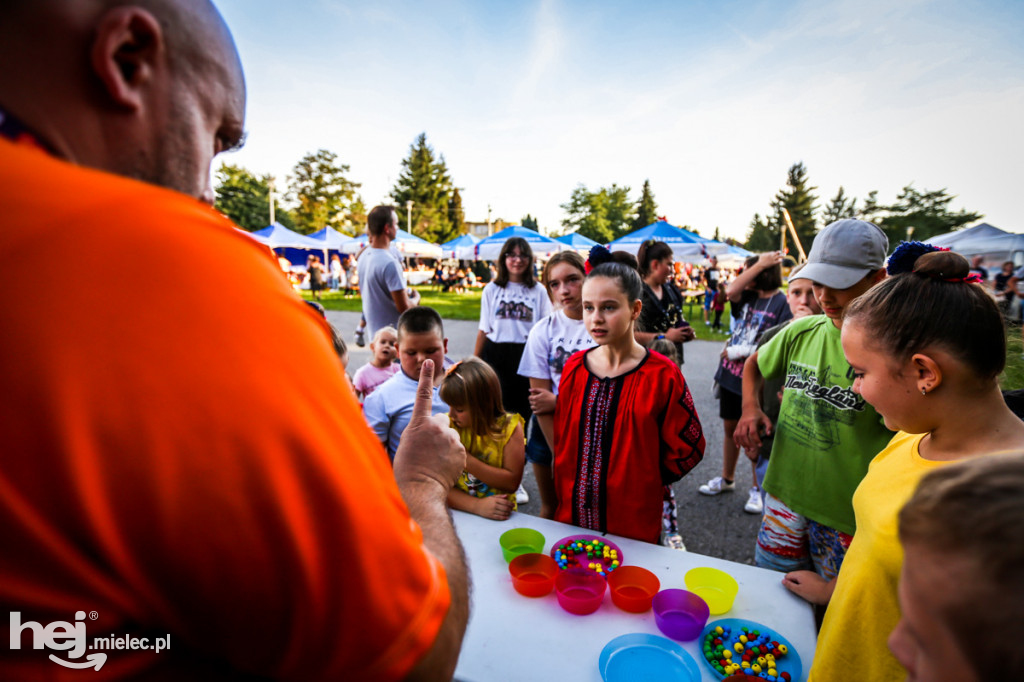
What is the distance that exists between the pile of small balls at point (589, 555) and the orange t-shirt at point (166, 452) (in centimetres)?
132

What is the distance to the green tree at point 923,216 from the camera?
39.7 metres

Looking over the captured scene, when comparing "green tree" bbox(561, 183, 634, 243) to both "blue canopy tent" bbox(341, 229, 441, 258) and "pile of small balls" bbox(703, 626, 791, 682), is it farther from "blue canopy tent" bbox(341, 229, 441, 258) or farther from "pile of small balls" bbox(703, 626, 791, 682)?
"pile of small balls" bbox(703, 626, 791, 682)

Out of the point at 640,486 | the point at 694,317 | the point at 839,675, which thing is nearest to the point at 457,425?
the point at 640,486

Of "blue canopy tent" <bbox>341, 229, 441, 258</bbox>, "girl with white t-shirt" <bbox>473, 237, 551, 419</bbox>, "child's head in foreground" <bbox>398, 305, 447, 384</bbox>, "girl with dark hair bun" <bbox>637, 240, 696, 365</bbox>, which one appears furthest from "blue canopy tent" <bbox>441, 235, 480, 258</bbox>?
"child's head in foreground" <bbox>398, 305, 447, 384</bbox>

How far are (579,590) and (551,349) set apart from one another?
6.56 ft

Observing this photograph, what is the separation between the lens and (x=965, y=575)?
60 cm

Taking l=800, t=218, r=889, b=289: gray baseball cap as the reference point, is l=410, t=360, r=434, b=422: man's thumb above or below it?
below

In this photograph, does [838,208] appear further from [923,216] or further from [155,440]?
[155,440]

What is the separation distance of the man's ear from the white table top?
3.97 ft

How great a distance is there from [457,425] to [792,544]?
172cm

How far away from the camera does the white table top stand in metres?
1.33

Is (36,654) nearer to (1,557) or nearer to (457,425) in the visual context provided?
(1,557)

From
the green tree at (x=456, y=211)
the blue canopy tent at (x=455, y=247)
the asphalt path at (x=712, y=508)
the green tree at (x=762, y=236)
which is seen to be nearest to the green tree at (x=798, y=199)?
the green tree at (x=762, y=236)

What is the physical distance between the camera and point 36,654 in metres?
0.48
